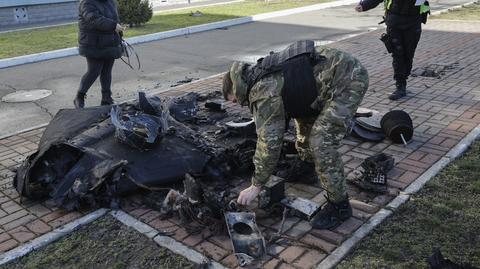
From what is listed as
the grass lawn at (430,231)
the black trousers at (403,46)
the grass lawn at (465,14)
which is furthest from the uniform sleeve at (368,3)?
the grass lawn at (465,14)

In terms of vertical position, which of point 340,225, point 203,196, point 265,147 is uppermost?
point 265,147

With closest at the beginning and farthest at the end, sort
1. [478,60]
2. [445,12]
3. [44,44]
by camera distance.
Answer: [478,60] → [44,44] → [445,12]

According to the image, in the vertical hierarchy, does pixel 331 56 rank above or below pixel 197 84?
above

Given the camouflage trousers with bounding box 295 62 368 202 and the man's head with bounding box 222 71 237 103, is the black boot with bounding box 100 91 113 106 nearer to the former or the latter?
the man's head with bounding box 222 71 237 103

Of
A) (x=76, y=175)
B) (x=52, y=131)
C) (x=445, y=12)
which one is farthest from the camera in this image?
(x=445, y=12)

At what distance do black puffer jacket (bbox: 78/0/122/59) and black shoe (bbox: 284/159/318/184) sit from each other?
314 centimetres

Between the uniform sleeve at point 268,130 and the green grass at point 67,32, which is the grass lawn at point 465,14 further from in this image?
the uniform sleeve at point 268,130

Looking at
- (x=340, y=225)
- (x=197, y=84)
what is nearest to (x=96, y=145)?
(x=340, y=225)

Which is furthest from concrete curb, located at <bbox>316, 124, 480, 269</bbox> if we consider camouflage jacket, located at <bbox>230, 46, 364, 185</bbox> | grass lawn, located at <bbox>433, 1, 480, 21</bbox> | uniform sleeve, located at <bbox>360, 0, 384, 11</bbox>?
grass lawn, located at <bbox>433, 1, 480, 21</bbox>

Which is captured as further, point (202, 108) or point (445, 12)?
point (445, 12)

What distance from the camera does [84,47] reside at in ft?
19.9

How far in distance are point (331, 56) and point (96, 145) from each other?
2.36 metres

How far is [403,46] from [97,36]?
412 cm

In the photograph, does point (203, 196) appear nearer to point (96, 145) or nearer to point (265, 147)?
point (265, 147)
